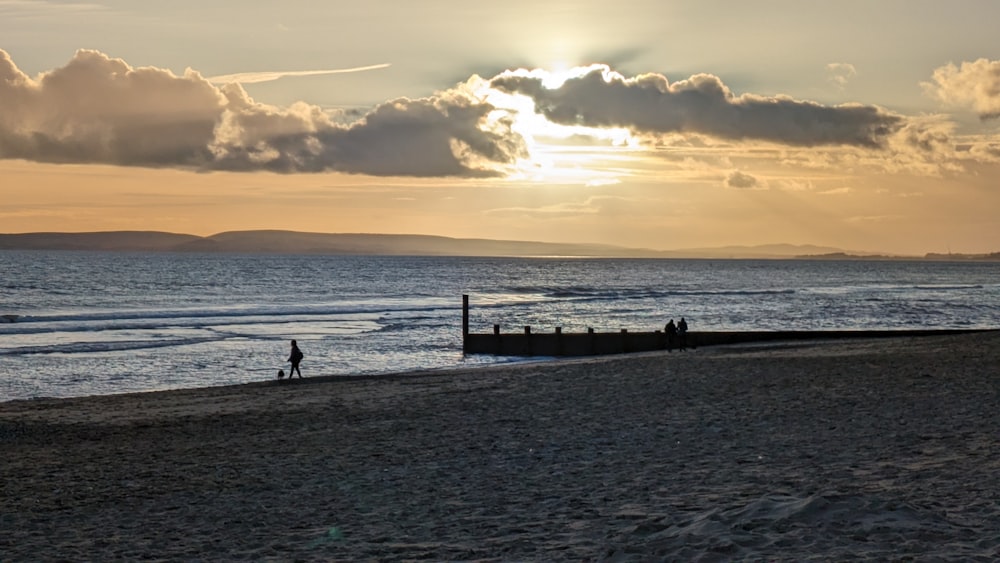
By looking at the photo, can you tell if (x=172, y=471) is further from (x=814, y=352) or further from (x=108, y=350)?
(x=108, y=350)

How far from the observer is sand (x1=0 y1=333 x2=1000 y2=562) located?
352 inches

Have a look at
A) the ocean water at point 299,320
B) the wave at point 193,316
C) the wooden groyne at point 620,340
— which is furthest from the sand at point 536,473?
the wave at point 193,316

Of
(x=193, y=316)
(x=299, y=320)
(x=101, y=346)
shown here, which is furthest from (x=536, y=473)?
(x=193, y=316)

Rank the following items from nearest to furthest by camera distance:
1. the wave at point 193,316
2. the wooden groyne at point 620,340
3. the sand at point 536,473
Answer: the sand at point 536,473 < the wooden groyne at point 620,340 < the wave at point 193,316

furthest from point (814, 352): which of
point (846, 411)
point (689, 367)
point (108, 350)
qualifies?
point (108, 350)

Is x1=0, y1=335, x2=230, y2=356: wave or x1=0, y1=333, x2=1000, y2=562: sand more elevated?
x1=0, y1=333, x2=1000, y2=562: sand

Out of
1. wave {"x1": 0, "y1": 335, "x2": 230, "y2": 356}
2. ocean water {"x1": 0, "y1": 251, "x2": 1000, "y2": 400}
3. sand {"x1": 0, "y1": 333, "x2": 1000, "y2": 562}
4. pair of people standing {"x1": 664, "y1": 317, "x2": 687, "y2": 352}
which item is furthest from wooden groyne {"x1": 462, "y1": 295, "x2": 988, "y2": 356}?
sand {"x1": 0, "y1": 333, "x2": 1000, "y2": 562}

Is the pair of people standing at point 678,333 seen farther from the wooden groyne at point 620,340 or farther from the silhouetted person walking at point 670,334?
the wooden groyne at point 620,340

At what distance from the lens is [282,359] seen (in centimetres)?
3794

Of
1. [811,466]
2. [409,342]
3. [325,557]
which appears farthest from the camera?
[409,342]

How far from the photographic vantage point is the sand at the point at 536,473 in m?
8.94

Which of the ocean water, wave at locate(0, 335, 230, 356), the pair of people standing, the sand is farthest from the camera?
wave at locate(0, 335, 230, 356)

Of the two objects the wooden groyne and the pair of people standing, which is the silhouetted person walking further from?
the wooden groyne

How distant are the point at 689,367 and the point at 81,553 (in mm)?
19880
